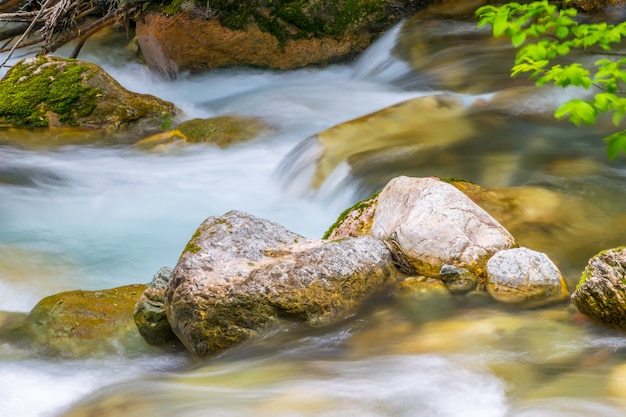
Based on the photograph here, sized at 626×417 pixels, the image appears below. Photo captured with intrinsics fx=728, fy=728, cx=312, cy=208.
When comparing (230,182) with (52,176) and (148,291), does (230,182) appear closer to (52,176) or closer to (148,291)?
(52,176)

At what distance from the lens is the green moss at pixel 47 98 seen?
31.0ft

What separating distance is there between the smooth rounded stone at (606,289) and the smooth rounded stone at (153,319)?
8.34ft

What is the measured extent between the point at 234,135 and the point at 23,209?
8.97 feet

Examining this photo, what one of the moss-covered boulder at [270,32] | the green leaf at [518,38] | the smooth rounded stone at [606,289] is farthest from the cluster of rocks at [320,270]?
the moss-covered boulder at [270,32]

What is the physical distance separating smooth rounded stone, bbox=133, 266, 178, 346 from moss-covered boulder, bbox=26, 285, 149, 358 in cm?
10

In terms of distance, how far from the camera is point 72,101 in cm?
949

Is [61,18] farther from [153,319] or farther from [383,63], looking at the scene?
[153,319]

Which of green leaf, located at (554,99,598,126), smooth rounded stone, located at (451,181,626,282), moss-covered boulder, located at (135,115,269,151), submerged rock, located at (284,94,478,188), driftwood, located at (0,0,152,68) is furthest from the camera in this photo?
driftwood, located at (0,0,152,68)

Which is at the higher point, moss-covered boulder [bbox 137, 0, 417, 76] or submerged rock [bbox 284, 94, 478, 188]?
moss-covered boulder [bbox 137, 0, 417, 76]

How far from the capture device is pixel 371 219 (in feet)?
18.4

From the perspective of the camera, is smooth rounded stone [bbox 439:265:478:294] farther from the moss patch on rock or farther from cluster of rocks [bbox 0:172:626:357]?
the moss patch on rock

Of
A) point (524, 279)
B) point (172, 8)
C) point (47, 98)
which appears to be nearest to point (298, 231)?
point (524, 279)

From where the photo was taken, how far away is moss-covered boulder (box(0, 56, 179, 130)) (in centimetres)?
948

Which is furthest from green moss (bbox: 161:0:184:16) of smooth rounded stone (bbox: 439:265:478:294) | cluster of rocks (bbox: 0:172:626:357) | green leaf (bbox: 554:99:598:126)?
green leaf (bbox: 554:99:598:126)
